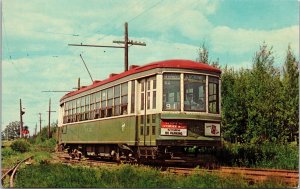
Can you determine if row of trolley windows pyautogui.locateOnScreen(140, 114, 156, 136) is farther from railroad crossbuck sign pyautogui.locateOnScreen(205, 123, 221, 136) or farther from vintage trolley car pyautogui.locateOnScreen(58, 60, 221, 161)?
railroad crossbuck sign pyautogui.locateOnScreen(205, 123, 221, 136)

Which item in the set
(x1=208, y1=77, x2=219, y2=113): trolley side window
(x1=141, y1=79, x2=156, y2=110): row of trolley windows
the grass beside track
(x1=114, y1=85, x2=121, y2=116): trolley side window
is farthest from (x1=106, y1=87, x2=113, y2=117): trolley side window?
(x1=208, y1=77, x2=219, y2=113): trolley side window

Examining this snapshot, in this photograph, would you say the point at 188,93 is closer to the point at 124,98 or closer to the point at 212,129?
the point at 212,129

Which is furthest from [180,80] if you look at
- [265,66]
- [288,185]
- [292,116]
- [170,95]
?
→ [265,66]

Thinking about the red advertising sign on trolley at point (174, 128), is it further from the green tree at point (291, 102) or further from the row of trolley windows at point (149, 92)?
the green tree at point (291, 102)

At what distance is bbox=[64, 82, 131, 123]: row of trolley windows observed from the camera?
16.3 meters

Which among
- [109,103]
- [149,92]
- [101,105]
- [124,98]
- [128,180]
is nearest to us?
[128,180]

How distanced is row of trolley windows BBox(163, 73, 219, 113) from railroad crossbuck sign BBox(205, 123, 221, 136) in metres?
0.44

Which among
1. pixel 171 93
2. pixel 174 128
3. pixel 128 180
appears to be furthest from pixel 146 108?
pixel 128 180

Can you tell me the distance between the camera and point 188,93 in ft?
46.6

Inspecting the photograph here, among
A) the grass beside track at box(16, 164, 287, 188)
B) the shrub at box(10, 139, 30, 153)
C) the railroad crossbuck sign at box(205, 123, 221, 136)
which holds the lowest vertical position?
the shrub at box(10, 139, 30, 153)

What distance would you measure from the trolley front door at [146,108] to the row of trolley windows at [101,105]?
1.71ft

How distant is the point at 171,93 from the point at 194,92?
0.74 m

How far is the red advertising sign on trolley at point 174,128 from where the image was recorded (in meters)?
13.9

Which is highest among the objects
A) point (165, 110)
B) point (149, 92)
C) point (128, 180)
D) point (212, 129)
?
point (149, 92)
